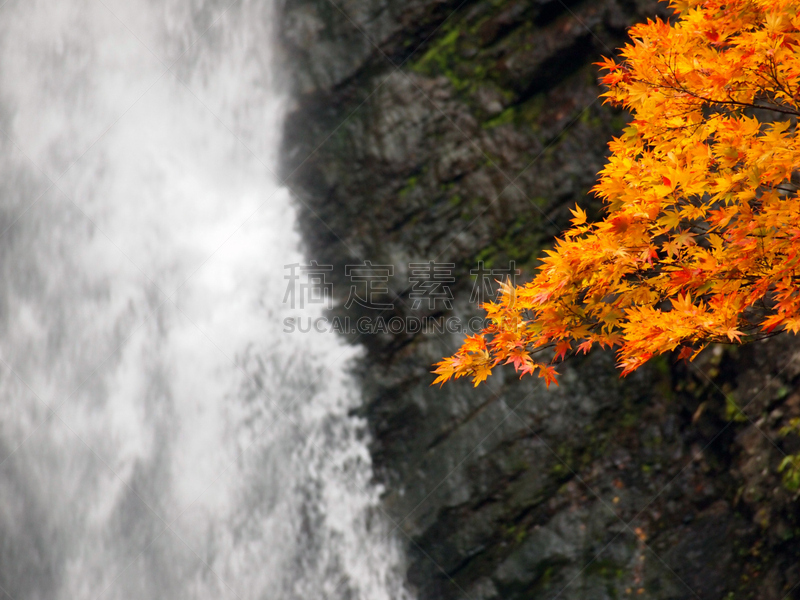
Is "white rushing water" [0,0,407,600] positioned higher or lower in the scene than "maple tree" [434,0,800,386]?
higher

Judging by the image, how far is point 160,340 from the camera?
6.39 meters

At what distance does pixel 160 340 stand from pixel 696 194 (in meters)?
5.94

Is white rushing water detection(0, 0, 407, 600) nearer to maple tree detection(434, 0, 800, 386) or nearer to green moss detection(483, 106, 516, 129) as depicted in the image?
green moss detection(483, 106, 516, 129)

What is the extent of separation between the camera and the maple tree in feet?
6.79

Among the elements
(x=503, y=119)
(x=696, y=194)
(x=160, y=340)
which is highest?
(x=160, y=340)

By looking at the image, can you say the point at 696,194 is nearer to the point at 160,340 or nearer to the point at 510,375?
the point at 510,375

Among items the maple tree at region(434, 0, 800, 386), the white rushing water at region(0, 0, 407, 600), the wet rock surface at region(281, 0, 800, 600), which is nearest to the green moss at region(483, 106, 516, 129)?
the wet rock surface at region(281, 0, 800, 600)

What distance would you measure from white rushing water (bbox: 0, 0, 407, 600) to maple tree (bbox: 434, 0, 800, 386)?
381cm

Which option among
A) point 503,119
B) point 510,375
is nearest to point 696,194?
point 510,375

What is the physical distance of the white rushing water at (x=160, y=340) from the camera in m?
5.73

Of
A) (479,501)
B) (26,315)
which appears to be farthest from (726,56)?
(26,315)

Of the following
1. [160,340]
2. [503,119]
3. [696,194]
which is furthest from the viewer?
[160,340]

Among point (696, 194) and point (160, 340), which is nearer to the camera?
point (696, 194)

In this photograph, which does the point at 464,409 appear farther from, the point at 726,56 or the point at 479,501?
the point at 726,56
